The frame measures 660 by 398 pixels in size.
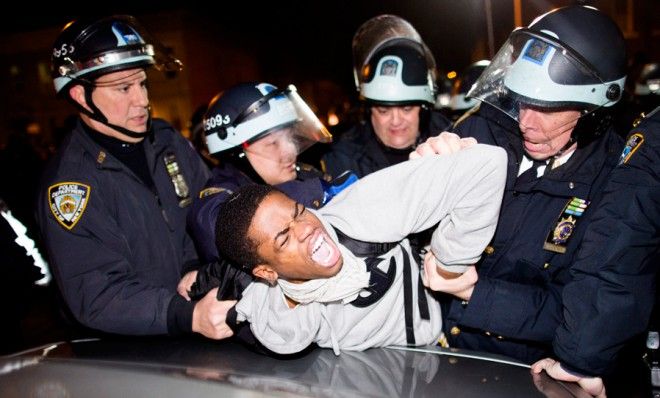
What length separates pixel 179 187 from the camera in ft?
9.86

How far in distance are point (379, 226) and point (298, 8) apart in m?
15.8

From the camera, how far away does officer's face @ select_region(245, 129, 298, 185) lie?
2.80m

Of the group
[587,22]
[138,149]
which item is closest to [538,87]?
[587,22]

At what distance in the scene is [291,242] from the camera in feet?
5.94

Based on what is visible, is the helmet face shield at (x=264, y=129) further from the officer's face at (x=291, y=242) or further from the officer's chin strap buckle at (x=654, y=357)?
the officer's chin strap buckle at (x=654, y=357)

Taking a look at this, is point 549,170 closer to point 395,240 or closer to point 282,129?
point 395,240

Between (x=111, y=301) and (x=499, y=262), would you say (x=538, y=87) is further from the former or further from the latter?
(x=111, y=301)

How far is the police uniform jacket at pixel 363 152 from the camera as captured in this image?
3770mm

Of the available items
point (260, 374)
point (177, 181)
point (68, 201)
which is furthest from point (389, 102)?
point (260, 374)

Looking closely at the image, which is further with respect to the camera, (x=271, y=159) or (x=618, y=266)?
(x=271, y=159)

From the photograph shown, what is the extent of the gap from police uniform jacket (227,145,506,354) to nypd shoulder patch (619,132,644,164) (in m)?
0.51

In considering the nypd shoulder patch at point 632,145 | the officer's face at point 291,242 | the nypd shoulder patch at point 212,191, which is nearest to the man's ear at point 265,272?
the officer's face at point 291,242

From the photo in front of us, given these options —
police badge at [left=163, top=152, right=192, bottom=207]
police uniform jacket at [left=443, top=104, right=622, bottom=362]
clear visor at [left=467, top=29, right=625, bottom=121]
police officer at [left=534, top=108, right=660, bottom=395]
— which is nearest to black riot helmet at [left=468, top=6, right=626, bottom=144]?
clear visor at [left=467, top=29, right=625, bottom=121]

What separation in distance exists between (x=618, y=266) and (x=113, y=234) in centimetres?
232
